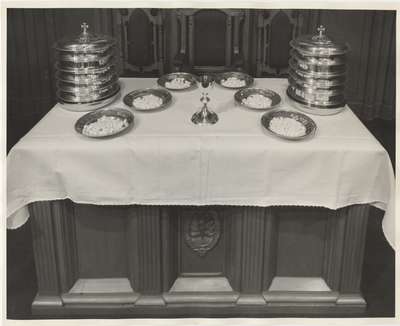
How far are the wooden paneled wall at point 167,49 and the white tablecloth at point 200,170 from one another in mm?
1617

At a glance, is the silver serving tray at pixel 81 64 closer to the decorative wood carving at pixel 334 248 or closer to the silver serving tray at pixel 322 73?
the silver serving tray at pixel 322 73

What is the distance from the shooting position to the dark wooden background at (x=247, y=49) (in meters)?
3.10

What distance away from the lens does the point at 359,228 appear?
160 centimetres

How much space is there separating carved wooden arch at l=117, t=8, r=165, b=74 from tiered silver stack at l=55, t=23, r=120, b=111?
55.7 inches

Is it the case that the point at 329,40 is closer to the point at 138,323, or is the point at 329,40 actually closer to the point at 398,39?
the point at 398,39

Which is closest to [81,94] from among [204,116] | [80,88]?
[80,88]

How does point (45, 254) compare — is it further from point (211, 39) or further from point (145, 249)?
point (211, 39)

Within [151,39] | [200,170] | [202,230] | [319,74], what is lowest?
[202,230]

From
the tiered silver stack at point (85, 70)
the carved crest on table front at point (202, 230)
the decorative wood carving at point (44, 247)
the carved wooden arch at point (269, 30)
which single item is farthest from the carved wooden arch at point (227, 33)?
the decorative wood carving at point (44, 247)

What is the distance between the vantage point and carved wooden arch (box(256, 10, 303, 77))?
3051 millimetres

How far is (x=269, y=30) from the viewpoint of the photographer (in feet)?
10.1

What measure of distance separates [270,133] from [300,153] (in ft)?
0.38

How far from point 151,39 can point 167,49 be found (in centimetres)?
11

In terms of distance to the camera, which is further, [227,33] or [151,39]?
[151,39]
